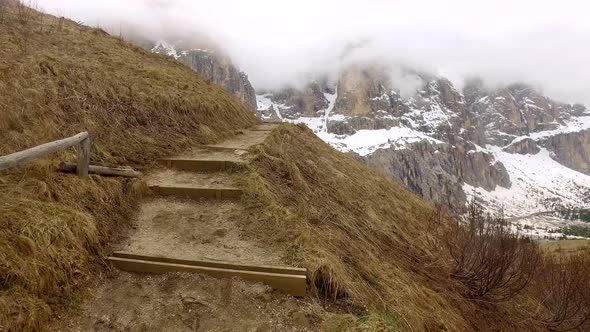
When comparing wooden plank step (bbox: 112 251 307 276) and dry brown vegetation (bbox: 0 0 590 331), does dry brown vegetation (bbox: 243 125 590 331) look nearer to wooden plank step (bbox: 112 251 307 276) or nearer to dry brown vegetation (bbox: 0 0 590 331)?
dry brown vegetation (bbox: 0 0 590 331)

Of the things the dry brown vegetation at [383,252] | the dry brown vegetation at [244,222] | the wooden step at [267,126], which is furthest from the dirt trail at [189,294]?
the wooden step at [267,126]

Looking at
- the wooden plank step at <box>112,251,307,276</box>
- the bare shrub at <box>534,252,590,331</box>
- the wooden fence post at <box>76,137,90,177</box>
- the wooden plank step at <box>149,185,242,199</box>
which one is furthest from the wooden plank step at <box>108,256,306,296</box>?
the bare shrub at <box>534,252,590,331</box>

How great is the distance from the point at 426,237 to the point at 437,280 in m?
2.25

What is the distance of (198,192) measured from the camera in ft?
25.6

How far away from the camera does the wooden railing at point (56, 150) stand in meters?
5.13

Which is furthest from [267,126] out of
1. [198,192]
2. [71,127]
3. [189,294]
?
[189,294]

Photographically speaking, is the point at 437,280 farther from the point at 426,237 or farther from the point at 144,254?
the point at 144,254

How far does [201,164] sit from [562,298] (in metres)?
8.99

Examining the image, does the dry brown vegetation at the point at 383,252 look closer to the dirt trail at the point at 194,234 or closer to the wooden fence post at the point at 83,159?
the dirt trail at the point at 194,234

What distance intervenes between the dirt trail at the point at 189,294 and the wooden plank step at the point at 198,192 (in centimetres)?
63

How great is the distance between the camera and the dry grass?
5.74 metres

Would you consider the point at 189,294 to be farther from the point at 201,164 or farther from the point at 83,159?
the point at 201,164

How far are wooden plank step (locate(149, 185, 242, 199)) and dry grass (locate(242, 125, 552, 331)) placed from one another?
0.90 ft

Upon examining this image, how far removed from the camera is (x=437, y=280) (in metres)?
7.89
